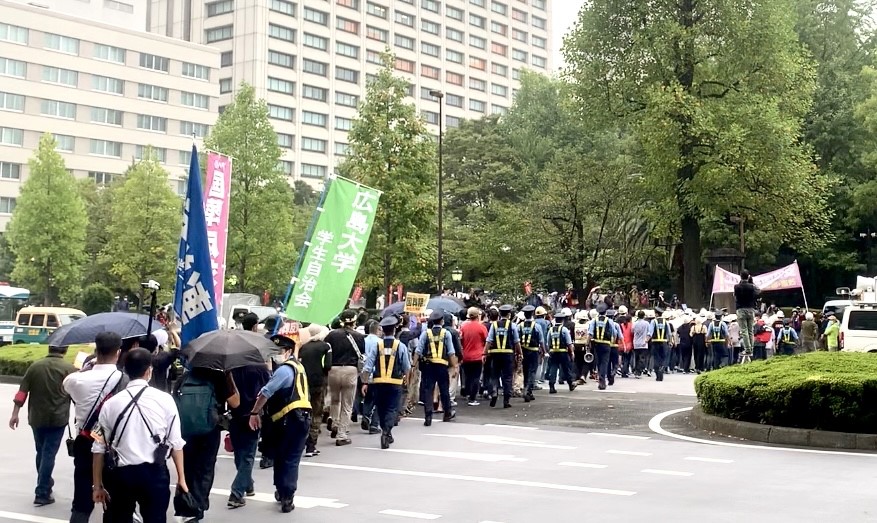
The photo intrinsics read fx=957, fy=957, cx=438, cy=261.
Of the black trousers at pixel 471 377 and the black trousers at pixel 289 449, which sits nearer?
the black trousers at pixel 289 449

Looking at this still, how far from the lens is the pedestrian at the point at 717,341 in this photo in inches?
1061

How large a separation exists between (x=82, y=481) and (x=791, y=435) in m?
9.27

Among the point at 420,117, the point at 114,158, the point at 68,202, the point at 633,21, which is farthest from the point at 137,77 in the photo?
the point at 633,21

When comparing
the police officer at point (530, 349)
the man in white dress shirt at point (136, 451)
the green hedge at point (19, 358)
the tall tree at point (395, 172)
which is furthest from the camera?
the tall tree at point (395, 172)

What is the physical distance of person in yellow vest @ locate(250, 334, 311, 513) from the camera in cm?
890

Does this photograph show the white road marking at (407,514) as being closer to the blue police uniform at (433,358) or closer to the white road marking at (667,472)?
the white road marking at (667,472)

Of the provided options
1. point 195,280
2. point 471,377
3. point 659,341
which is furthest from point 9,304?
point 195,280

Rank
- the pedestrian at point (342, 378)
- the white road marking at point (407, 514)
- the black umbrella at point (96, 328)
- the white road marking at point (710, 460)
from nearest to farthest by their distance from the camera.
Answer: the white road marking at point (407, 514)
the black umbrella at point (96, 328)
the white road marking at point (710, 460)
the pedestrian at point (342, 378)

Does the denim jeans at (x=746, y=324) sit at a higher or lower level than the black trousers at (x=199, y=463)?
higher

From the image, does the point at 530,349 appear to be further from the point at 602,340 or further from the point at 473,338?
the point at 602,340

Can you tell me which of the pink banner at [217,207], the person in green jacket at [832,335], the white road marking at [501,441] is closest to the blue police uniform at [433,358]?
the white road marking at [501,441]

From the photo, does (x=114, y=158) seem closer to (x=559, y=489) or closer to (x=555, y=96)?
(x=555, y=96)

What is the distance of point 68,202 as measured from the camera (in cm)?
5159

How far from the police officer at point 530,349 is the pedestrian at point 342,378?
5.44 m
